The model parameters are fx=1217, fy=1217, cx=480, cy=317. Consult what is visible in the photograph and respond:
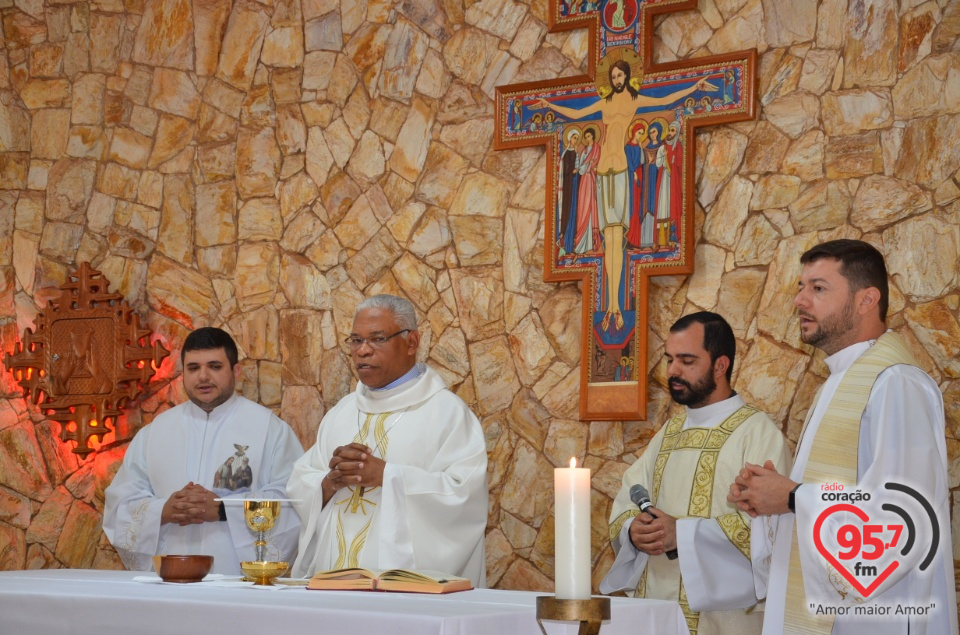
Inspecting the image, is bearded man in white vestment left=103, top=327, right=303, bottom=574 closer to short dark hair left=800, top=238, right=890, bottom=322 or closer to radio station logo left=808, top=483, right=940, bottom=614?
radio station logo left=808, top=483, right=940, bottom=614

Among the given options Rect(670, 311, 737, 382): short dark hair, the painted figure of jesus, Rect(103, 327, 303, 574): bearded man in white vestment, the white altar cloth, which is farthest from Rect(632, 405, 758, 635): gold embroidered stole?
Rect(103, 327, 303, 574): bearded man in white vestment

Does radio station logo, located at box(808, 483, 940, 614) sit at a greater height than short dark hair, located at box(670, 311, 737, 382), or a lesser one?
lesser

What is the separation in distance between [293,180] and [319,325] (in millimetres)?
922

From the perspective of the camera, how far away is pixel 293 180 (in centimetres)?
738

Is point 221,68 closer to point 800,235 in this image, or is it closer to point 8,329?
point 8,329

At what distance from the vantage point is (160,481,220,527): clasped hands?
615 cm

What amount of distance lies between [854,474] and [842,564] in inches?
13.1

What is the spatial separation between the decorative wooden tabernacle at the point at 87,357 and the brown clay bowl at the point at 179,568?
335 centimetres

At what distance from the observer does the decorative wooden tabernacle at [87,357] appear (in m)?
7.52

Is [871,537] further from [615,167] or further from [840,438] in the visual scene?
[615,167]

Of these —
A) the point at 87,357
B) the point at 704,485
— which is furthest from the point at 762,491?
the point at 87,357

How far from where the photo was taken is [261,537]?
4.37 metres

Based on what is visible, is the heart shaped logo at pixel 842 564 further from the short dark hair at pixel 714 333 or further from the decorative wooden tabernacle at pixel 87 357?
the decorative wooden tabernacle at pixel 87 357

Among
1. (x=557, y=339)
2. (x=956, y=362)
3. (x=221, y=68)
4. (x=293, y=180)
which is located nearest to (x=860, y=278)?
(x=956, y=362)
